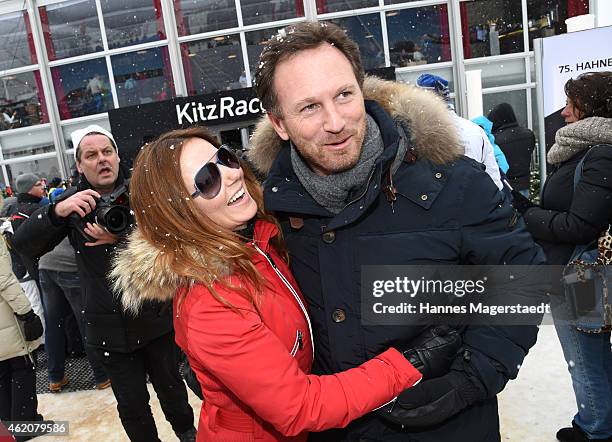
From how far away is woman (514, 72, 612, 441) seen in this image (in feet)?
7.64

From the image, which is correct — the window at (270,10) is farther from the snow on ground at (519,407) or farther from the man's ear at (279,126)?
the man's ear at (279,126)

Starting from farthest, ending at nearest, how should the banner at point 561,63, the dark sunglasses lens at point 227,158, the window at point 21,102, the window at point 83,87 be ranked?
the window at point 21,102 < the window at point 83,87 < the banner at point 561,63 < the dark sunglasses lens at point 227,158

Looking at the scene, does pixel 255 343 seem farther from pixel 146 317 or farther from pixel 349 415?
pixel 146 317

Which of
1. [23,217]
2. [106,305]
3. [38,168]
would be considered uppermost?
[38,168]

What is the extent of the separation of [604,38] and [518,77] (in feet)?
14.9

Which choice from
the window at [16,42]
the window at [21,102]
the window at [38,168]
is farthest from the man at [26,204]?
the window at [16,42]

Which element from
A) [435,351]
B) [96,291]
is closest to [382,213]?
[435,351]

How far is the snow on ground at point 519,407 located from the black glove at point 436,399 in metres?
1.95

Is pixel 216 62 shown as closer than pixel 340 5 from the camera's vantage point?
No

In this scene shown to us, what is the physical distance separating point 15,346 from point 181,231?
2657 mm

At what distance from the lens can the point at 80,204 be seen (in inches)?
102

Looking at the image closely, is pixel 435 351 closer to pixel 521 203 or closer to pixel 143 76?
pixel 521 203

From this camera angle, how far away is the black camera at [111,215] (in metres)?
2.54

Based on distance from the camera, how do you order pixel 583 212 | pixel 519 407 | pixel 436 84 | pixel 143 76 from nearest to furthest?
pixel 583 212 < pixel 519 407 < pixel 436 84 < pixel 143 76
